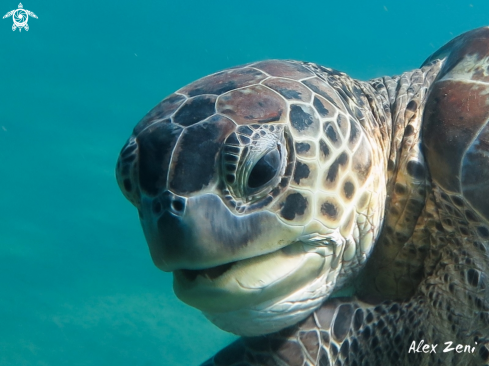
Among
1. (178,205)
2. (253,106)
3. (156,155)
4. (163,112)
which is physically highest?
(163,112)

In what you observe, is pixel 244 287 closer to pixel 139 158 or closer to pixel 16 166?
pixel 139 158

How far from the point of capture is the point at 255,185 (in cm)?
170

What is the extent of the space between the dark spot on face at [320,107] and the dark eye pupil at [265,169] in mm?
373

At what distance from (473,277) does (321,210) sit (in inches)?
26.0

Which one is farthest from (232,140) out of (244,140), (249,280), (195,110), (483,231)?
(483,231)

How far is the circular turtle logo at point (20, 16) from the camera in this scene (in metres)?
19.6

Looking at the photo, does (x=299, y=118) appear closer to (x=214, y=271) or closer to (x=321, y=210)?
(x=321, y=210)

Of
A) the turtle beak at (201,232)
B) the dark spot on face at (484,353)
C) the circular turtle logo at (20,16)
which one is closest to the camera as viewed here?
the turtle beak at (201,232)

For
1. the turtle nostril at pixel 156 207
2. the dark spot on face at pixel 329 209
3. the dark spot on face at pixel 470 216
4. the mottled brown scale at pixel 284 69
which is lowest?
the dark spot on face at pixel 470 216

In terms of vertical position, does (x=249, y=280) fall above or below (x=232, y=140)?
below

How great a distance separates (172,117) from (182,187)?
0.35 m

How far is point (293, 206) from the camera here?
176 centimetres

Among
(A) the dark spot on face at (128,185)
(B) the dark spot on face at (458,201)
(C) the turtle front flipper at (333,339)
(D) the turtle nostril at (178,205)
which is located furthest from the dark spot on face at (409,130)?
(A) the dark spot on face at (128,185)

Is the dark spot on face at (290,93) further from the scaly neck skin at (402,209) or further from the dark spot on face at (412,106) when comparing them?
the dark spot on face at (412,106)
